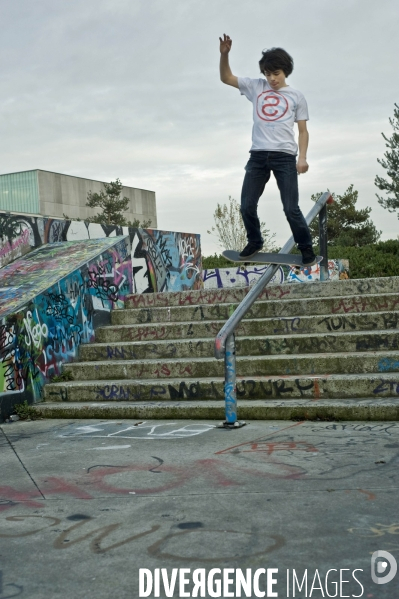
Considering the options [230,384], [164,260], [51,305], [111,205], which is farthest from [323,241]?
[111,205]

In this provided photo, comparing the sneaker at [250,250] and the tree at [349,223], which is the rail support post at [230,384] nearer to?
the sneaker at [250,250]

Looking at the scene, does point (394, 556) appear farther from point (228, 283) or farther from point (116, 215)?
point (116, 215)

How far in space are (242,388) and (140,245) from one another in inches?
243

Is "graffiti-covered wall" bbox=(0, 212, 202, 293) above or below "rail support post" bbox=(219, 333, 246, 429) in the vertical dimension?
above

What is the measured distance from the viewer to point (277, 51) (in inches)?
195

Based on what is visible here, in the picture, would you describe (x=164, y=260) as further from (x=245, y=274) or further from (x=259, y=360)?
(x=245, y=274)

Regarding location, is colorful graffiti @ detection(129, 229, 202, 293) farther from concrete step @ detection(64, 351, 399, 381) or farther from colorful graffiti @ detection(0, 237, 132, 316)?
concrete step @ detection(64, 351, 399, 381)

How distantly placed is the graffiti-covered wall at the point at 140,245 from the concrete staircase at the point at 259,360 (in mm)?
1851

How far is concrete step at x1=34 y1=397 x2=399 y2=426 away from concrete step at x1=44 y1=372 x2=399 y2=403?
11 cm

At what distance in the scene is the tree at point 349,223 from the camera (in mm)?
40500

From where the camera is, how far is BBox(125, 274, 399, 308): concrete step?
7.35 m

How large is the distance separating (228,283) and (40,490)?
18498 millimetres

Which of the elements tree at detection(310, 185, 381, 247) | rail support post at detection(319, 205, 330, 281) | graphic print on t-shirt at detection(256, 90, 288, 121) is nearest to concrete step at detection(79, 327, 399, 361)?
rail support post at detection(319, 205, 330, 281)

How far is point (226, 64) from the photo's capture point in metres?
4.96
